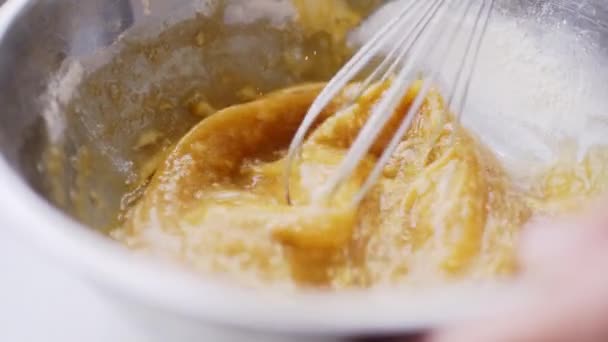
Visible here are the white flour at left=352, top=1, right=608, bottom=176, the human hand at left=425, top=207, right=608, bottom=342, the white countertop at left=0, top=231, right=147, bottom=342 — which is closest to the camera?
the human hand at left=425, top=207, right=608, bottom=342

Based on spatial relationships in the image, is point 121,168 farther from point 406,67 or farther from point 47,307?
point 406,67

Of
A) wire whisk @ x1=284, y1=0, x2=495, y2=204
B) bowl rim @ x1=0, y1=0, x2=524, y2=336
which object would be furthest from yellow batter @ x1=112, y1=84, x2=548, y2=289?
bowl rim @ x1=0, y1=0, x2=524, y2=336

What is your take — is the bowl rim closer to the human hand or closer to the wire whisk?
the human hand

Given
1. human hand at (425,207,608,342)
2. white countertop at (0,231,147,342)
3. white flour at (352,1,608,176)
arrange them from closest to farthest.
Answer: human hand at (425,207,608,342), white countertop at (0,231,147,342), white flour at (352,1,608,176)

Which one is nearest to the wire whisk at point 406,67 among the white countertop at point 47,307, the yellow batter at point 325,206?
the yellow batter at point 325,206

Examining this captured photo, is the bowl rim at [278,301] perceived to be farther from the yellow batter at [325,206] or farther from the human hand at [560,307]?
the yellow batter at [325,206]

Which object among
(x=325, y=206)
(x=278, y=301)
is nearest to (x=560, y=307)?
(x=278, y=301)

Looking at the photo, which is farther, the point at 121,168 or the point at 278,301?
the point at 121,168

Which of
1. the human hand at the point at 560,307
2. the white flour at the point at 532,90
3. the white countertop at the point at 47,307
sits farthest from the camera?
the white flour at the point at 532,90
